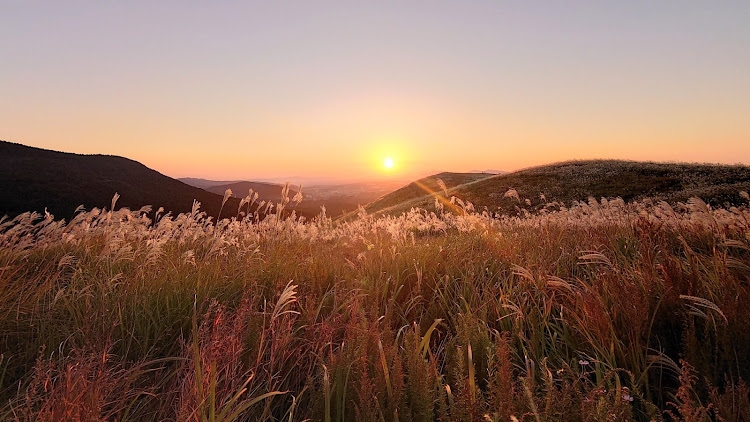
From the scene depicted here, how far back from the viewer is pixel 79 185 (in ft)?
143

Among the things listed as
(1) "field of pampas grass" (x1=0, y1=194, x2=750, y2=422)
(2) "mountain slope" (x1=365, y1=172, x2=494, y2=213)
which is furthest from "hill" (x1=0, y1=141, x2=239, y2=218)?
(1) "field of pampas grass" (x1=0, y1=194, x2=750, y2=422)

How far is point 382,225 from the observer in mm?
7598

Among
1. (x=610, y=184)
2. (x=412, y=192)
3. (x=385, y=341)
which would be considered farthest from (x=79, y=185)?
(x=610, y=184)

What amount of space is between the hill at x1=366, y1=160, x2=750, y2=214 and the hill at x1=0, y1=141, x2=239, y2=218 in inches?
945

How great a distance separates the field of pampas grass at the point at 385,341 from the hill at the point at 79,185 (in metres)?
31.3

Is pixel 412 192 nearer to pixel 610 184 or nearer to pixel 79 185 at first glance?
pixel 610 184

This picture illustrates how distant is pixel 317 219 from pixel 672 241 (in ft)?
16.4

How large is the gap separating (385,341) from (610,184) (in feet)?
141

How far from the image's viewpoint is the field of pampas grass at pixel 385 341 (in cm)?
171

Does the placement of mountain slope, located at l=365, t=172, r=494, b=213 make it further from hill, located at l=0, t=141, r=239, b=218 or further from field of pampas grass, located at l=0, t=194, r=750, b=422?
field of pampas grass, located at l=0, t=194, r=750, b=422

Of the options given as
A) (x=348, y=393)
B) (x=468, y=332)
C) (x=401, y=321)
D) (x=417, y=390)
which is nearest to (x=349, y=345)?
(x=348, y=393)

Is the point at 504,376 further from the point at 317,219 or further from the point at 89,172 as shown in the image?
the point at 89,172

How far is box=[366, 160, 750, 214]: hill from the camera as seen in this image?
1257 inches

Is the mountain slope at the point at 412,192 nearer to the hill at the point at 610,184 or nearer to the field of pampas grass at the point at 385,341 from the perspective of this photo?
the hill at the point at 610,184
